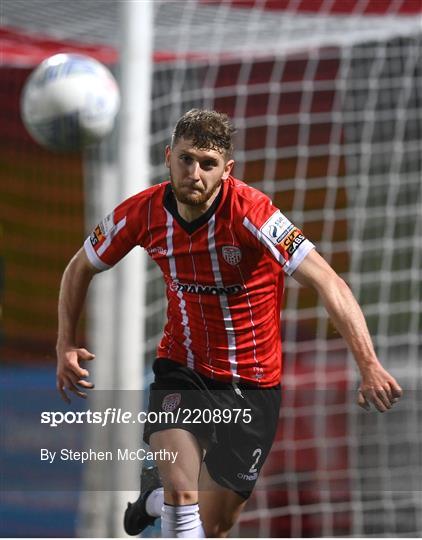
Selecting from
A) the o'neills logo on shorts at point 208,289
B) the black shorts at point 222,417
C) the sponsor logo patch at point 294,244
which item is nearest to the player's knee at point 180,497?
the black shorts at point 222,417

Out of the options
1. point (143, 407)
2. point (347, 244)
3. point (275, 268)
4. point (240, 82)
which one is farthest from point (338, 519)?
point (275, 268)

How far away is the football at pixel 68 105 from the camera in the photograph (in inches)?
186

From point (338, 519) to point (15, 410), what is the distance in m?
2.19

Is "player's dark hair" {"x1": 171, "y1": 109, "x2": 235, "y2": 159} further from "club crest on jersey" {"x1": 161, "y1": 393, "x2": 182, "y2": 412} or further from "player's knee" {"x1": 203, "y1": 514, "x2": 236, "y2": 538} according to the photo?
"player's knee" {"x1": 203, "y1": 514, "x2": 236, "y2": 538}

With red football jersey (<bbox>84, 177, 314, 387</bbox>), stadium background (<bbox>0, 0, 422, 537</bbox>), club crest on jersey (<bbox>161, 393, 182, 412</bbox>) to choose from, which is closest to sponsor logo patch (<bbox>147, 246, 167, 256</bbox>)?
red football jersey (<bbox>84, 177, 314, 387</bbox>)

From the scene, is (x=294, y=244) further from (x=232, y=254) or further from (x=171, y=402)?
(x=171, y=402)

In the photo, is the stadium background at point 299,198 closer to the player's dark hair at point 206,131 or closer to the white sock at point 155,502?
the white sock at point 155,502

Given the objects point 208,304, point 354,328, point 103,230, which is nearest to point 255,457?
point 208,304

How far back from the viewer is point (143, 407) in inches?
209

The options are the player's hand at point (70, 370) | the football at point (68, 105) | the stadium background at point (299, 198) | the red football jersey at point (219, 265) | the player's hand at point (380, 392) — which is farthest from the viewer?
the stadium background at point (299, 198)

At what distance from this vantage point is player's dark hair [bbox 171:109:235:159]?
11.5 ft

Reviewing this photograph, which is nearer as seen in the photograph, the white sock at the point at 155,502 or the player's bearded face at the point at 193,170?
the player's bearded face at the point at 193,170

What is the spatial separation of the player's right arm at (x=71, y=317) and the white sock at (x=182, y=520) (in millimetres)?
511

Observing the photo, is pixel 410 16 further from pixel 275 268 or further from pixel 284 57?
pixel 275 268
